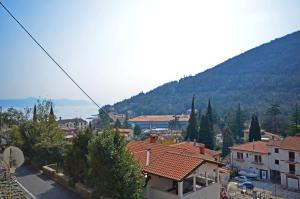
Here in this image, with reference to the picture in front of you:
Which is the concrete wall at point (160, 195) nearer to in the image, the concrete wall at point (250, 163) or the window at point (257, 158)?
the concrete wall at point (250, 163)

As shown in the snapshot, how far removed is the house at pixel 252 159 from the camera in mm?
41156

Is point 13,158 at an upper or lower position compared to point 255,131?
upper

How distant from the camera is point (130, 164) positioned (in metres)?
14.9

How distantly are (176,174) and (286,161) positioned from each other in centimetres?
2651

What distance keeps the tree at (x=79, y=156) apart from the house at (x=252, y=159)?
2951 cm

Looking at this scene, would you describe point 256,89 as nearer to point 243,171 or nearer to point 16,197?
point 243,171

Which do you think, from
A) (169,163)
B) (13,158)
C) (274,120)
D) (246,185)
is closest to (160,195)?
(169,163)

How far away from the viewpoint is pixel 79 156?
60.9 feet

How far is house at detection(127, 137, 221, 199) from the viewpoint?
1609 centimetres

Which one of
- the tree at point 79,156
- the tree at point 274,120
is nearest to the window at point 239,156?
the tree at point 79,156

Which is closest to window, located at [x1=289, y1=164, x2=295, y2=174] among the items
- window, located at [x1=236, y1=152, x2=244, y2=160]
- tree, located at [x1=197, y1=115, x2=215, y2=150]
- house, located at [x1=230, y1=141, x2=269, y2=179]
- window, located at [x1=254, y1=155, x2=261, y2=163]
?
house, located at [x1=230, y1=141, x2=269, y2=179]

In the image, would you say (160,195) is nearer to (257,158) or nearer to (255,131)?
(257,158)

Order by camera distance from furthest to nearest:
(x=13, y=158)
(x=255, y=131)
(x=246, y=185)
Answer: (x=255, y=131), (x=246, y=185), (x=13, y=158)

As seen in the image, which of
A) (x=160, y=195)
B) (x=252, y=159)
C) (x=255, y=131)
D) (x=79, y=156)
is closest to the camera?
(x=160, y=195)
